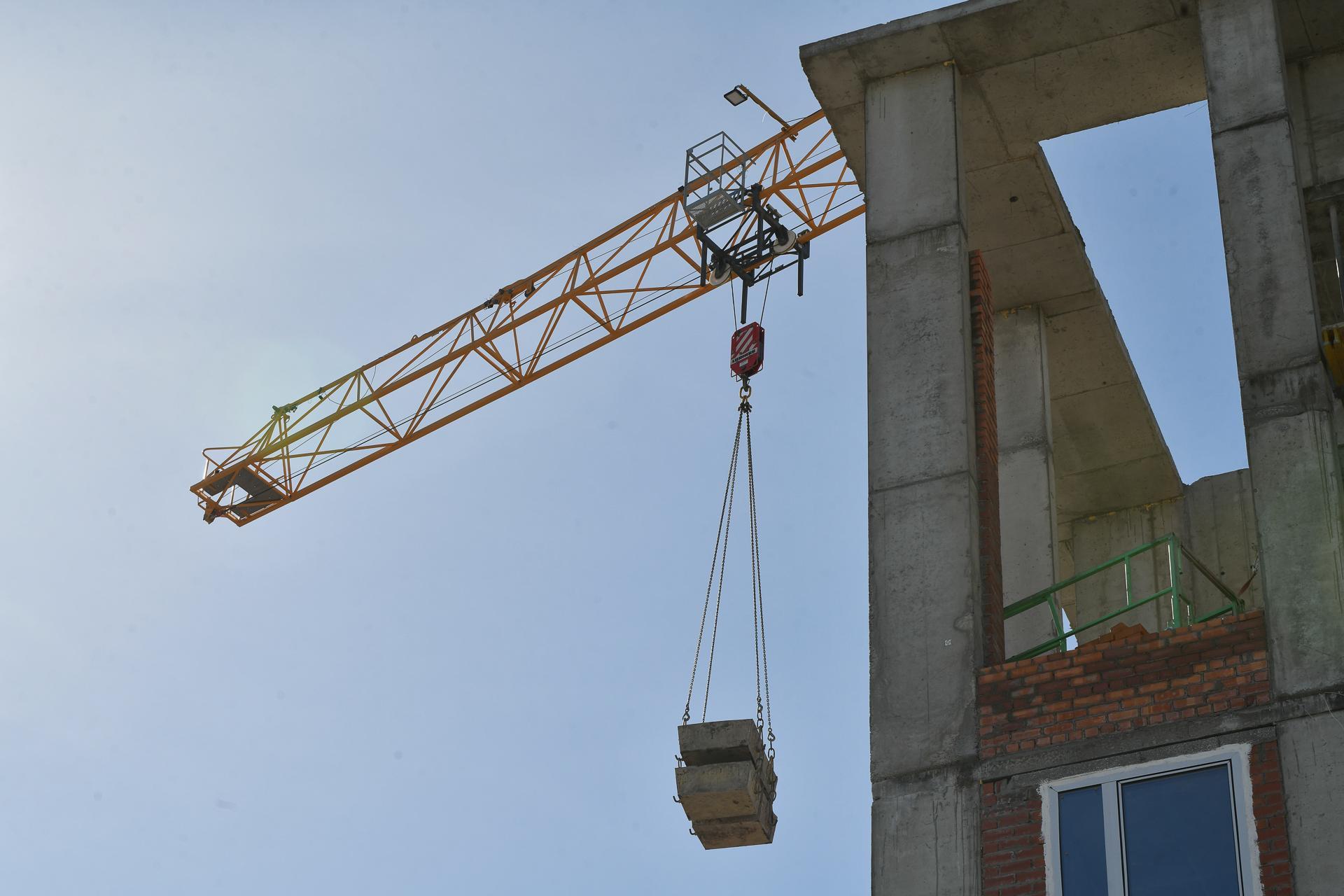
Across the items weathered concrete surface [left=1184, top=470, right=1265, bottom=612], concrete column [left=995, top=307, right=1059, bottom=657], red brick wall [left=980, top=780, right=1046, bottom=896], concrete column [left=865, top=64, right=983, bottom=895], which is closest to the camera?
red brick wall [left=980, top=780, right=1046, bottom=896]

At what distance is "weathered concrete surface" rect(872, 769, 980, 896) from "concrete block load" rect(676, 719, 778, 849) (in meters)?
3.61

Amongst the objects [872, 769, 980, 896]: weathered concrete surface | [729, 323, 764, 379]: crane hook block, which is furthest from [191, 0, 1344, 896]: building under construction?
[729, 323, 764, 379]: crane hook block

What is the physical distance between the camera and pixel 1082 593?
26578 millimetres

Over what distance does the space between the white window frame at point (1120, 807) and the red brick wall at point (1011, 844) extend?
0.07m

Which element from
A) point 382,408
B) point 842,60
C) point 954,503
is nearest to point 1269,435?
point 954,503

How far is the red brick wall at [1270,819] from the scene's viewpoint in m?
14.0

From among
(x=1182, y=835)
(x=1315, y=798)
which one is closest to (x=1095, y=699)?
(x=1182, y=835)

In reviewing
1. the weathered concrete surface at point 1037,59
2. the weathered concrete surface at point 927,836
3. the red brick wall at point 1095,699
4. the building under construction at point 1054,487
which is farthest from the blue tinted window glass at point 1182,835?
the weathered concrete surface at point 1037,59

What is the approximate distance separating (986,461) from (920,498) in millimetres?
899

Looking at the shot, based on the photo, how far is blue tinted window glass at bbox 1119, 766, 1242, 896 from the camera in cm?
1424

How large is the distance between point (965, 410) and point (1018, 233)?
6.25 meters

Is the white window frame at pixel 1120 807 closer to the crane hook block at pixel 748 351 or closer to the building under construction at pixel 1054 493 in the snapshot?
the building under construction at pixel 1054 493

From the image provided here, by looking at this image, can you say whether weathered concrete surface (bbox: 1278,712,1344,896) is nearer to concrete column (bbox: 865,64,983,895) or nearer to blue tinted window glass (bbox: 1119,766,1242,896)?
blue tinted window glass (bbox: 1119,766,1242,896)

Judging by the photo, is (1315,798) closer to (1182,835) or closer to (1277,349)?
(1182,835)
